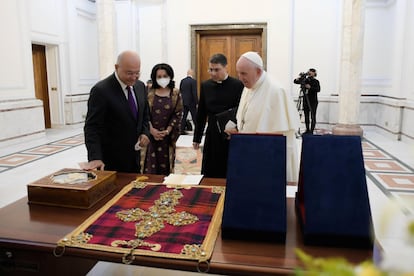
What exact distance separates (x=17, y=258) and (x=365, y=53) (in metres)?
9.51

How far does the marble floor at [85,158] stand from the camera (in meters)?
3.20

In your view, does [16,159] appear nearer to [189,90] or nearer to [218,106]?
[189,90]

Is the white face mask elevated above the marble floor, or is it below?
above

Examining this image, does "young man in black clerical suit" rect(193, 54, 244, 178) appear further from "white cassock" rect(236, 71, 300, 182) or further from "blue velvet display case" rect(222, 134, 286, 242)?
"blue velvet display case" rect(222, 134, 286, 242)

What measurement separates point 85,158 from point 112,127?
404cm

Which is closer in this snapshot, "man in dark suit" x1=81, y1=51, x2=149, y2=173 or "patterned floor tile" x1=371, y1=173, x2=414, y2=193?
"man in dark suit" x1=81, y1=51, x2=149, y2=173

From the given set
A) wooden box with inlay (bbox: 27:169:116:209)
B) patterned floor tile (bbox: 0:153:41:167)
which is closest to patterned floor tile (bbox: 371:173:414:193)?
wooden box with inlay (bbox: 27:169:116:209)

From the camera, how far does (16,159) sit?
642 cm

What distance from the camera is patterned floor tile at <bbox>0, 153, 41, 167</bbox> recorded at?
613cm

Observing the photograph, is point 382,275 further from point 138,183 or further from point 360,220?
point 138,183

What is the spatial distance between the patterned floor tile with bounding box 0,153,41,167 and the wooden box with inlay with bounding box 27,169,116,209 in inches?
181

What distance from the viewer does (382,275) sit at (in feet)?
1.62

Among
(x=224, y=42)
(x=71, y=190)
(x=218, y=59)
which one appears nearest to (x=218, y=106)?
(x=218, y=59)

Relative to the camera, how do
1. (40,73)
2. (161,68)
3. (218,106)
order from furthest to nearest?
(40,73) → (161,68) → (218,106)
